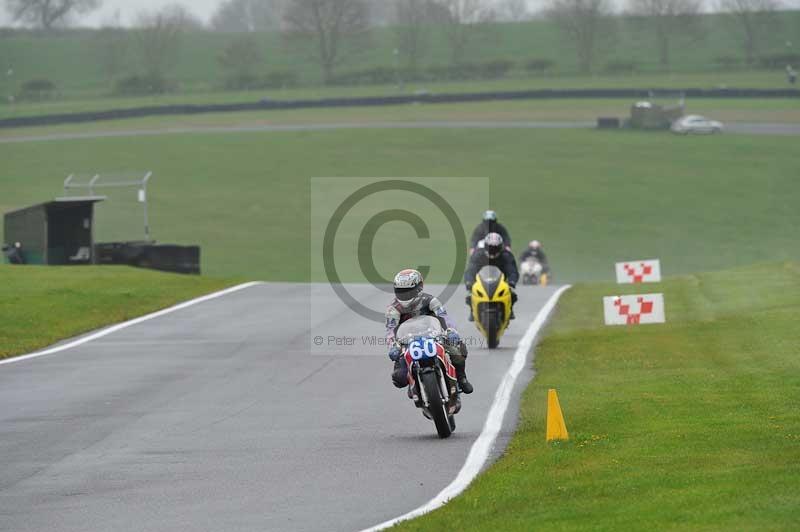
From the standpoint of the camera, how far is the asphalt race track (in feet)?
32.7

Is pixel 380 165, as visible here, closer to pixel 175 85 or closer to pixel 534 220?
pixel 534 220

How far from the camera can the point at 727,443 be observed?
11.3m

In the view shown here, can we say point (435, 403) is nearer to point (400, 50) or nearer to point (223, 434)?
point (223, 434)

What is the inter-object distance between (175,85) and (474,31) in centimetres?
3836

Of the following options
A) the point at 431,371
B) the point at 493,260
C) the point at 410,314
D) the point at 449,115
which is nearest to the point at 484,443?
the point at 431,371

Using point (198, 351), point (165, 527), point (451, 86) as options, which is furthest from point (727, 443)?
point (451, 86)

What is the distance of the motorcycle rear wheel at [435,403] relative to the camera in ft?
41.2

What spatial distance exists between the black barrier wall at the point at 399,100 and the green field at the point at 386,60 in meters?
5.22

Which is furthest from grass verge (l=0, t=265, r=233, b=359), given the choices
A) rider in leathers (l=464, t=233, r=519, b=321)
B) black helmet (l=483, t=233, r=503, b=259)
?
black helmet (l=483, t=233, r=503, b=259)

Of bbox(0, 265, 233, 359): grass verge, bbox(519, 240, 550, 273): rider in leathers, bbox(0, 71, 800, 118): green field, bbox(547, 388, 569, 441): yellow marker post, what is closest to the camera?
bbox(547, 388, 569, 441): yellow marker post

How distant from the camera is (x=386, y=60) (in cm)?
12106

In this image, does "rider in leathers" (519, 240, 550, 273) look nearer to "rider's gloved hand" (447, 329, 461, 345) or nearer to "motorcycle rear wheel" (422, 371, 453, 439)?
"rider's gloved hand" (447, 329, 461, 345)

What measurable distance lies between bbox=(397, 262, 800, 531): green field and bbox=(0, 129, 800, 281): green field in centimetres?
2576

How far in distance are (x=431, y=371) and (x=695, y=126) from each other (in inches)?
2573
